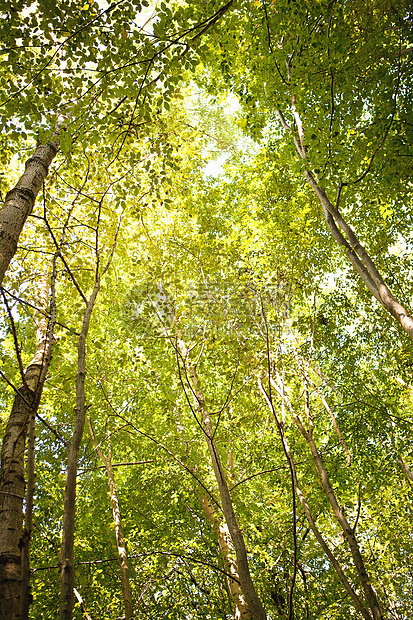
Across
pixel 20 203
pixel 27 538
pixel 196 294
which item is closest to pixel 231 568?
pixel 196 294

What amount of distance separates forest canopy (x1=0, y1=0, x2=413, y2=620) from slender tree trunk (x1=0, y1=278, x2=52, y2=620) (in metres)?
0.02

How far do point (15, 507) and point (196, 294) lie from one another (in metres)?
2.89

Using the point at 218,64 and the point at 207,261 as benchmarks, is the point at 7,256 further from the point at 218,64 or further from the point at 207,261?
the point at 218,64

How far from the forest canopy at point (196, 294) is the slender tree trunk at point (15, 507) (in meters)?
0.02

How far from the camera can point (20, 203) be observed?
264 centimetres

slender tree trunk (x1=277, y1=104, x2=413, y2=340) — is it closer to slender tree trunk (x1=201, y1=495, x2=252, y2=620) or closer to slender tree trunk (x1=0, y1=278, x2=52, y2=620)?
slender tree trunk (x1=0, y1=278, x2=52, y2=620)

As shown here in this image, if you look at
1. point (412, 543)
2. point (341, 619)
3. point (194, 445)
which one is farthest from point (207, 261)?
point (412, 543)

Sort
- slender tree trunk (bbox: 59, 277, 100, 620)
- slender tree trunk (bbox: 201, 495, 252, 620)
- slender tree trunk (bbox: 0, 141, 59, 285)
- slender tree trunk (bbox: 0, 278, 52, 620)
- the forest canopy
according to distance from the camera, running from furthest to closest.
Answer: slender tree trunk (bbox: 201, 495, 252, 620) → the forest canopy → slender tree trunk (bbox: 0, 141, 59, 285) → slender tree trunk (bbox: 0, 278, 52, 620) → slender tree trunk (bbox: 59, 277, 100, 620)

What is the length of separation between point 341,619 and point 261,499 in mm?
2351

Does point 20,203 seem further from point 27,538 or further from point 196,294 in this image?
point 196,294

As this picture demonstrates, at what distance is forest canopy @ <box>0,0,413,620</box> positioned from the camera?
266 cm

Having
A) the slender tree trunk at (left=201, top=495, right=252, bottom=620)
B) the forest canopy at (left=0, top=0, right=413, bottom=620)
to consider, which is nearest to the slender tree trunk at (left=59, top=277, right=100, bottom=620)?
the forest canopy at (left=0, top=0, right=413, bottom=620)

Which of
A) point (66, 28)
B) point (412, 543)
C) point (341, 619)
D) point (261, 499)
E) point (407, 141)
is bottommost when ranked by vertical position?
point (341, 619)

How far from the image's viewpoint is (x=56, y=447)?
19.9 feet
